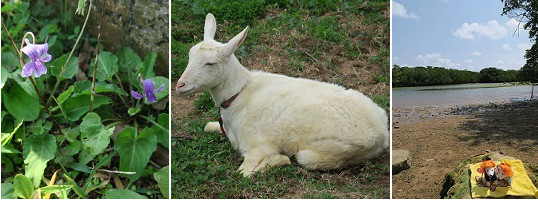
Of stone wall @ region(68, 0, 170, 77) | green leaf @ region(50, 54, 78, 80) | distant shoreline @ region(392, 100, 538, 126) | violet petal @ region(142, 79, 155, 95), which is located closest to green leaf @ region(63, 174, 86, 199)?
violet petal @ region(142, 79, 155, 95)

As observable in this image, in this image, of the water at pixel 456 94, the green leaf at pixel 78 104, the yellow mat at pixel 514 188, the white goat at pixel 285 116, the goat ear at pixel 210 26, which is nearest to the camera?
the white goat at pixel 285 116

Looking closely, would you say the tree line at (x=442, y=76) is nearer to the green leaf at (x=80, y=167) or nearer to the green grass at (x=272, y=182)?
the green grass at (x=272, y=182)

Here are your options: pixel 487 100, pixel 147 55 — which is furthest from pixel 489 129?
pixel 147 55

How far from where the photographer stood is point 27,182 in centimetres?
279

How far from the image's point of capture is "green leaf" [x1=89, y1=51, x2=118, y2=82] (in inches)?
130

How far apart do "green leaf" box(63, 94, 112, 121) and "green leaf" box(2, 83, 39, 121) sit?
7.0 inches

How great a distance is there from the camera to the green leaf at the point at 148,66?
3273 millimetres

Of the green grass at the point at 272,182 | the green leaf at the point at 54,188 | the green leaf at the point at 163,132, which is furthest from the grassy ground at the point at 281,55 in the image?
the green leaf at the point at 54,188

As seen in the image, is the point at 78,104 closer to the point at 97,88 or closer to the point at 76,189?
the point at 97,88

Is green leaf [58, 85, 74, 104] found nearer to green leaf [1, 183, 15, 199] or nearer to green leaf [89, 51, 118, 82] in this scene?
green leaf [89, 51, 118, 82]

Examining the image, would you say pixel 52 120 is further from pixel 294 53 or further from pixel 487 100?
pixel 487 100

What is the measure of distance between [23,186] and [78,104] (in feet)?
2.04

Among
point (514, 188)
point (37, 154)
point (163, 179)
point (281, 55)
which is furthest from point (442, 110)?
point (37, 154)

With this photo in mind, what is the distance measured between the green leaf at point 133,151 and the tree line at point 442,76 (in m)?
1.80
